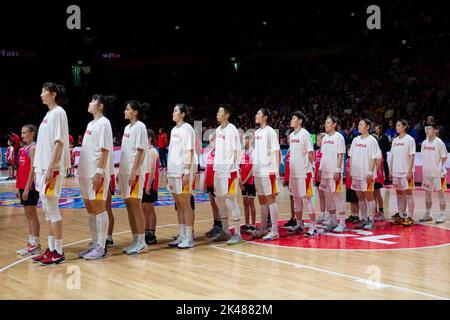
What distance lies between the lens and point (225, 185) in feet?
26.2

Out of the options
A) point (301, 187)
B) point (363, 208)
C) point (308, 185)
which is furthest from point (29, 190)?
point (363, 208)

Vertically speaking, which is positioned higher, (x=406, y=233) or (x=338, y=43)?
(x=338, y=43)

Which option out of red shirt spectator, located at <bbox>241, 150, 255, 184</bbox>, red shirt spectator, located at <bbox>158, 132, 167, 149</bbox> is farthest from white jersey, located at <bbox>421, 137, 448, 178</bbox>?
red shirt spectator, located at <bbox>158, 132, 167, 149</bbox>

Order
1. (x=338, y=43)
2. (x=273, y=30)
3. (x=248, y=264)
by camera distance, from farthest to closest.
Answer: (x=273, y=30) < (x=338, y=43) < (x=248, y=264)

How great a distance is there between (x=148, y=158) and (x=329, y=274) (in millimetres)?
3011

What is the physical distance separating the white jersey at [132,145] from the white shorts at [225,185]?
1.08 metres

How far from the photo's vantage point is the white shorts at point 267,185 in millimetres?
8328

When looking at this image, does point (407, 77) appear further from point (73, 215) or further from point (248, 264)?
point (248, 264)

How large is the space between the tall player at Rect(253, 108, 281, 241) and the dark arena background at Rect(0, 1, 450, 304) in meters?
0.13

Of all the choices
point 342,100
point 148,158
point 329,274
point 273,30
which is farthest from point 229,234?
point 273,30

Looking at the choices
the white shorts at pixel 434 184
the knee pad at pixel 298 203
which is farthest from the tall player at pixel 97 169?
the white shorts at pixel 434 184

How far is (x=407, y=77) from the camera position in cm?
2169

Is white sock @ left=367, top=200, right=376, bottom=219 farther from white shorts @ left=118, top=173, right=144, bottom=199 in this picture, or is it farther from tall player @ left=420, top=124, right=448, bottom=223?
white shorts @ left=118, top=173, right=144, bottom=199

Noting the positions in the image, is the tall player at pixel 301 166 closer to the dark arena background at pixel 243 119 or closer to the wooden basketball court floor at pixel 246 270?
the dark arena background at pixel 243 119
